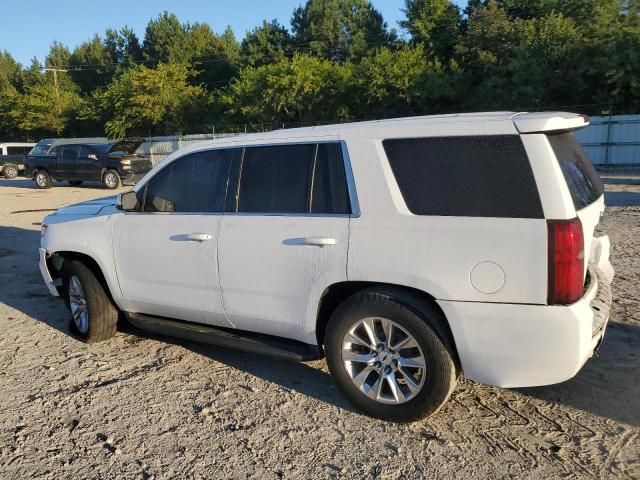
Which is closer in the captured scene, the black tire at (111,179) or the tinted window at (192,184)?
the tinted window at (192,184)

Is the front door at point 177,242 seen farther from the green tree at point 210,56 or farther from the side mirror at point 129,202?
the green tree at point 210,56

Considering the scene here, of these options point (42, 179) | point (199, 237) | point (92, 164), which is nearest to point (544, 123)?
point (199, 237)

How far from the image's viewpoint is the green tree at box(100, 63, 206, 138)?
47938 mm

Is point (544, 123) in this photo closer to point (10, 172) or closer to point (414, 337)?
point (414, 337)

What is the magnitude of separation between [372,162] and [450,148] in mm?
499

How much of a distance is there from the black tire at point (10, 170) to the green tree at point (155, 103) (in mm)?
18856

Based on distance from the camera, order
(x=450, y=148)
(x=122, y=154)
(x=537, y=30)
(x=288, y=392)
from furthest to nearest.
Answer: (x=537, y=30) < (x=122, y=154) < (x=288, y=392) < (x=450, y=148)

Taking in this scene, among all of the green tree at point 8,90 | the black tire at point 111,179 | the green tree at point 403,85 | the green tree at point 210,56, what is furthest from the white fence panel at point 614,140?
the green tree at point 8,90

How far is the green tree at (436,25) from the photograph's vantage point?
4081 cm

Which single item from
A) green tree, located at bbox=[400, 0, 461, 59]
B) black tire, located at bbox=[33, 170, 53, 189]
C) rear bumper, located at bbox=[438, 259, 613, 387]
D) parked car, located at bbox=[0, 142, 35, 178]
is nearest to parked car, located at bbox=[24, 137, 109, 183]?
black tire, located at bbox=[33, 170, 53, 189]

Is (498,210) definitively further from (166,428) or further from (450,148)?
(166,428)

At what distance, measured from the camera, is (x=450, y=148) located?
338 centimetres

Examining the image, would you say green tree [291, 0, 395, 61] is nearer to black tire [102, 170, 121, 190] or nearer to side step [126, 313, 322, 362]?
black tire [102, 170, 121, 190]

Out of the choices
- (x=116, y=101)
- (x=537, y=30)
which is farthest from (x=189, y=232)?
(x=116, y=101)
